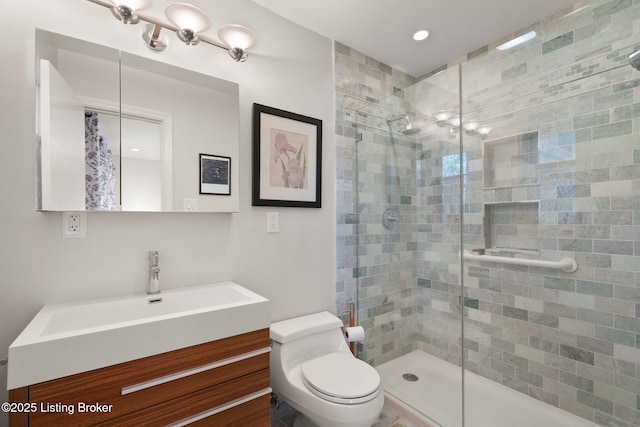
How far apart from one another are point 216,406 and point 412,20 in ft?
7.66

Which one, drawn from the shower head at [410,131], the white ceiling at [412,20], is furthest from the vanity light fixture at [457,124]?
the white ceiling at [412,20]

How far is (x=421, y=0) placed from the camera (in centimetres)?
164

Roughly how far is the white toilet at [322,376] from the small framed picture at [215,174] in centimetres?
83

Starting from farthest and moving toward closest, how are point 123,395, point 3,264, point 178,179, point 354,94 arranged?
point 354,94
point 178,179
point 3,264
point 123,395

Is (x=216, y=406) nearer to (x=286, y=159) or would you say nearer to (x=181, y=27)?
(x=286, y=159)

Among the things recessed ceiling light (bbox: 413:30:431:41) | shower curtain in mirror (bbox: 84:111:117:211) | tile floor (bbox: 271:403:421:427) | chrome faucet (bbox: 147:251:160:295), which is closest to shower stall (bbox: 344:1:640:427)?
tile floor (bbox: 271:403:421:427)

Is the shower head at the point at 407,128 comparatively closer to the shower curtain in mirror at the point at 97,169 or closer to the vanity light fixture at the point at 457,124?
the vanity light fixture at the point at 457,124

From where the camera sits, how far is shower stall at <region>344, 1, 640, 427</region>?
1.59 metres

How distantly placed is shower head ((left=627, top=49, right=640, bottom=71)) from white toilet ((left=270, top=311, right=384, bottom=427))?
2079 millimetres

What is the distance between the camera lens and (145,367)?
95cm

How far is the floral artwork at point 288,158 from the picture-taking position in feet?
5.69

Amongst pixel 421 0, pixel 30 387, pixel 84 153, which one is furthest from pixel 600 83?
pixel 30 387

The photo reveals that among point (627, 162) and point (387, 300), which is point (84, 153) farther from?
point (627, 162)

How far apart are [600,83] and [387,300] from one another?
1.85 meters
